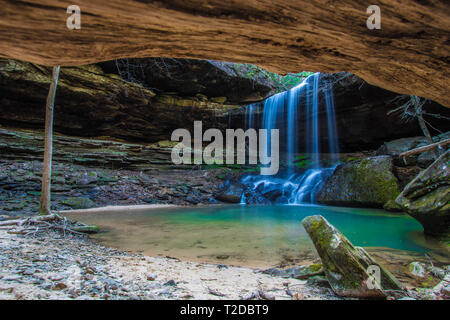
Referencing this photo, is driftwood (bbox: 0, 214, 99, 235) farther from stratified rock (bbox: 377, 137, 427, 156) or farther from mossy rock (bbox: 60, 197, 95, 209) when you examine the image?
stratified rock (bbox: 377, 137, 427, 156)

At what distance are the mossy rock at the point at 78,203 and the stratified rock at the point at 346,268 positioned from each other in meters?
8.55

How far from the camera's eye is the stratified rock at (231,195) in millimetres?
11805

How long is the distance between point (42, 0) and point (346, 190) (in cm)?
1092

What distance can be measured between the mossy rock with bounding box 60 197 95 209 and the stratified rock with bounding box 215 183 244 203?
5724mm

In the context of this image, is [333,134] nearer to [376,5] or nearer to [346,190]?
[346,190]

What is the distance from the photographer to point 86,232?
14.7 ft

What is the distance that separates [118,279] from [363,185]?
9.86 m

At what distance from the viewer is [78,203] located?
8.41 metres

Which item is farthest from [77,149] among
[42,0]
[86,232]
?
[42,0]

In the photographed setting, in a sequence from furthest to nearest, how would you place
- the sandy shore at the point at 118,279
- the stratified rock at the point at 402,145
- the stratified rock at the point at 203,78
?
1. the stratified rock at the point at 203,78
2. the stratified rock at the point at 402,145
3. the sandy shore at the point at 118,279

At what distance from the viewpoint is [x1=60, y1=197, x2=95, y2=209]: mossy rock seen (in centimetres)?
821

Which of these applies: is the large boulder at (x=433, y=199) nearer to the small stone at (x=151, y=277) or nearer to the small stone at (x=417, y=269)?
the small stone at (x=417, y=269)

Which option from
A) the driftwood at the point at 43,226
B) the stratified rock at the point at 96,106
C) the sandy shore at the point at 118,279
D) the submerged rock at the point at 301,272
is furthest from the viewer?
the stratified rock at the point at 96,106

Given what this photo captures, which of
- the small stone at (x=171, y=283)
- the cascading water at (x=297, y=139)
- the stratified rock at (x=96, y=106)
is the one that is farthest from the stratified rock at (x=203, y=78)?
the small stone at (x=171, y=283)
